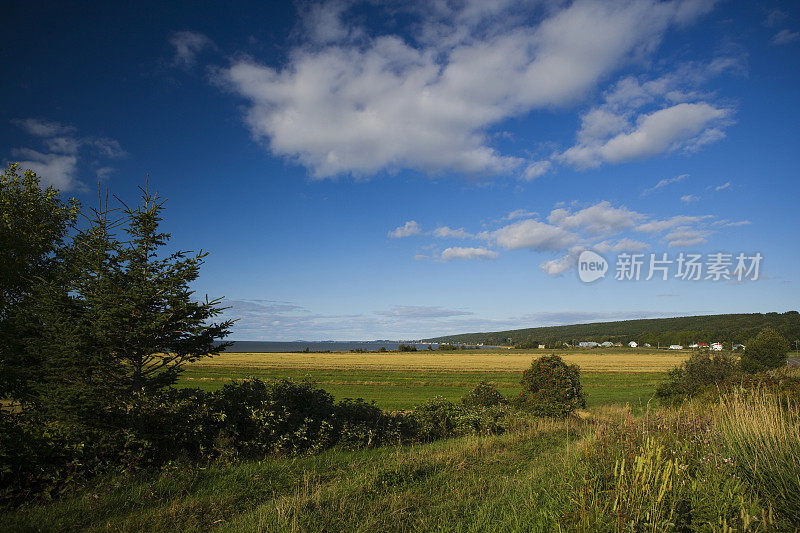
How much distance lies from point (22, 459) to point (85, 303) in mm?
3139

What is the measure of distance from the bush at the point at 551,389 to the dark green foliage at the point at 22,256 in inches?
701

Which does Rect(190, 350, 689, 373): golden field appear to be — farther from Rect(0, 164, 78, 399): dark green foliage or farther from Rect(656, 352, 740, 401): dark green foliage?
Rect(656, 352, 740, 401): dark green foliage

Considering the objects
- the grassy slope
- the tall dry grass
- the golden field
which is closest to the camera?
the tall dry grass

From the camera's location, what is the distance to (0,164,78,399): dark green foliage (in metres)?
8.68

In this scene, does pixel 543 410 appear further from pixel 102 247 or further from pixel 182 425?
pixel 102 247

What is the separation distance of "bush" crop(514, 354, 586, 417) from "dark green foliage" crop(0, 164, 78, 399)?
1780cm

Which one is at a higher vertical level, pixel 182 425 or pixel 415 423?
pixel 182 425

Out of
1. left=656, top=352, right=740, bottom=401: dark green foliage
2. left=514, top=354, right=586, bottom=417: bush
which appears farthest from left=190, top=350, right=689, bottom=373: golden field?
left=656, top=352, right=740, bottom=401: dark green foliage

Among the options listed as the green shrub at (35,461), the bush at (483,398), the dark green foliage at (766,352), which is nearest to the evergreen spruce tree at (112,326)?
→ the green shrub at (35,461)

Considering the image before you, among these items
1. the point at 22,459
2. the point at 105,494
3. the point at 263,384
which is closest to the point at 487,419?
the point at 263,384

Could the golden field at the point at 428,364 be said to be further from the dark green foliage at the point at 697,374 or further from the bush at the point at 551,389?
the dark green foliage at the point at 697,374

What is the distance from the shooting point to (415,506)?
5.82 metres

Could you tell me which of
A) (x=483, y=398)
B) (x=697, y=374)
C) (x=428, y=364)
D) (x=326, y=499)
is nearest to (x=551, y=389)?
(x=483, y=398)

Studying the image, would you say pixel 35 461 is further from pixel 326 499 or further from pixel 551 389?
pixel 551 389
